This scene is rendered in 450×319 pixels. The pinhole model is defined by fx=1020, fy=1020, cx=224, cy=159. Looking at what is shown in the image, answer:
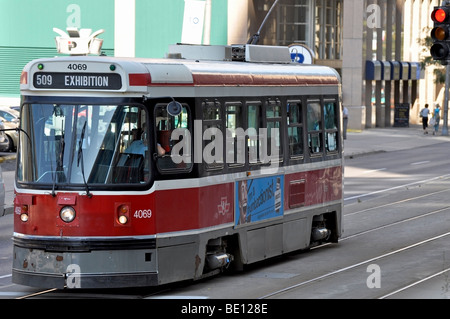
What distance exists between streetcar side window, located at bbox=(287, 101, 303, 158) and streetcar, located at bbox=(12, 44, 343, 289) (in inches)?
50.4

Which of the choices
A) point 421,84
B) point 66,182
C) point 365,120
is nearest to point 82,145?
point 66,182

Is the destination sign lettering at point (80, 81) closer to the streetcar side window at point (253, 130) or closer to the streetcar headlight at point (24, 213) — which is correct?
the streetcar headlight at point (24, 213)

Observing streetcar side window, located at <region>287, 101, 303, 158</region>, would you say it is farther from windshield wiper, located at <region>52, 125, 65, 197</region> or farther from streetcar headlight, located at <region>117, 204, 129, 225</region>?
windshield wiper, located at <region>52, 125, 65, 197</region>

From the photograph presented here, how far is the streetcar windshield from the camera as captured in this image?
38.5 feet

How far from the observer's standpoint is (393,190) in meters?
26.5

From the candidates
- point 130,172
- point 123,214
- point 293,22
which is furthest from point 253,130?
point 293,22

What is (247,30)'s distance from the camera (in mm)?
48125

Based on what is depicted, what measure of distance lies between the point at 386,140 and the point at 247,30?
8427 millimetres

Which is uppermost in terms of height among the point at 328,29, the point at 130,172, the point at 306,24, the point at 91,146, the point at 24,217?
the point at 306,24

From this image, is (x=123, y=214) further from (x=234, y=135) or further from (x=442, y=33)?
(x=442, y=33)

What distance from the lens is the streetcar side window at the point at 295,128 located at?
1485 centimetres

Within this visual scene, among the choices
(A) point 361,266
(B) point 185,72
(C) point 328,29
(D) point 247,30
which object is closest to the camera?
(B) point 185,72

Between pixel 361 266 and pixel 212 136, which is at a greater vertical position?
pixel 212 136
